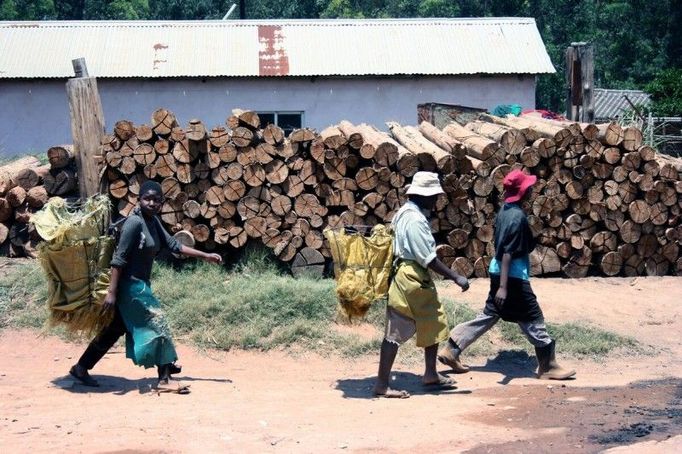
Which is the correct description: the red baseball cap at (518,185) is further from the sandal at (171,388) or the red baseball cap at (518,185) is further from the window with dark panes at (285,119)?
the window with dark panes at (285,119)

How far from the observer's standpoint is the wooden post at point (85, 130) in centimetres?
1149

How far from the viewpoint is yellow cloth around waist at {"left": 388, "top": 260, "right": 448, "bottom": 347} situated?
307 inches

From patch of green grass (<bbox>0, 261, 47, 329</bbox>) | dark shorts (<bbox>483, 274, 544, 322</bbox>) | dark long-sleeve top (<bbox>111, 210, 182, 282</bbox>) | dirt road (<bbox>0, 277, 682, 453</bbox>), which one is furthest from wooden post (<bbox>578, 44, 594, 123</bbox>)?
dark long-sleeve top (<bbox>111, 210, 182, 282</bbox>)

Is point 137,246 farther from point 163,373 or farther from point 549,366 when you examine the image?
point 549,366

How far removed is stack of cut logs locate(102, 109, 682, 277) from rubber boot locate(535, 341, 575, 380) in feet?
10.7

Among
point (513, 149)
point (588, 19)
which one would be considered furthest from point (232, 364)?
point (588, 19)

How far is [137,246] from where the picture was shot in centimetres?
777

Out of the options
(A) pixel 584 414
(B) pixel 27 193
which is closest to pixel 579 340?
(A) pixel 584 414

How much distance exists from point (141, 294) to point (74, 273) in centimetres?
70

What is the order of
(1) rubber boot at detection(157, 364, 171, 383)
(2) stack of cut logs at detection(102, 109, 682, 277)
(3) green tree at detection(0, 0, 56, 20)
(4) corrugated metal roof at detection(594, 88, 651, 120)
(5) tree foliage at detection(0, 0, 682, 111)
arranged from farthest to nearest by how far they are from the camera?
(3) green tree at detection(0, 0, 56, 20), (5) tree foliage at detection(0, 0, 682, 111), (4) corrugated metal roof at detection(594, 88, 651, 120), (2) stack of cut logs at detection(102, 109, 682, 277), (1) rubber boot at detection(157, 364, 171, 383)

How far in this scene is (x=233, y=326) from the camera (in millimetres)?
9961

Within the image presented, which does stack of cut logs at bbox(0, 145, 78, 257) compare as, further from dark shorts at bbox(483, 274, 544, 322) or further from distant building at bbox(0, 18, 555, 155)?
distant building at bbox(0, 18, 555, 155)

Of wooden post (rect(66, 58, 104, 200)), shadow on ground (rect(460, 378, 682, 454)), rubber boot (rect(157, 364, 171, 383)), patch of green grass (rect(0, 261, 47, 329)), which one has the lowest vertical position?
shadow on ground (rect(460, 378, 682, 454))

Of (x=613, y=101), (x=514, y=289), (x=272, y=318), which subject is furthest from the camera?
(x=613, y=101)
